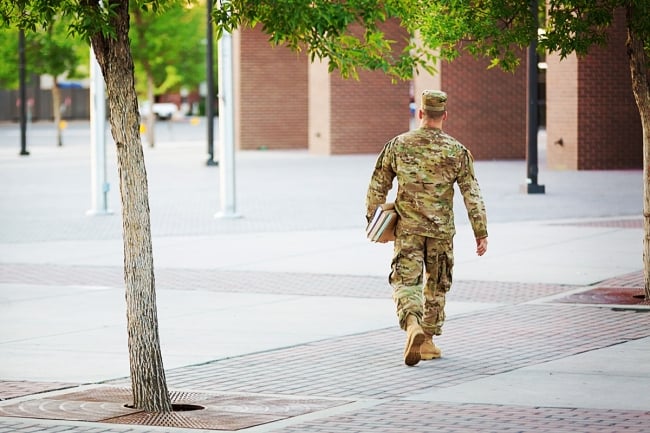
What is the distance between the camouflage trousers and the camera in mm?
9531

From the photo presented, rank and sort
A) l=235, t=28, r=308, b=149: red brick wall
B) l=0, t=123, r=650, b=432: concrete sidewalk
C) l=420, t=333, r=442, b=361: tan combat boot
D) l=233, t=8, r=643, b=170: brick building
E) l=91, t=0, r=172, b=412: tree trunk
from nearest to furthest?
l=91, t=0, r=172, b=412: tree trunk, l=0, t=123, r=650, b=432: concrete sidewalk, l=420, t=333, r=442, b=361: tan combat boot, l=233, t=8, r=643, b=170: brick building, l=235, t=28, r=308, b=149: red brick wall

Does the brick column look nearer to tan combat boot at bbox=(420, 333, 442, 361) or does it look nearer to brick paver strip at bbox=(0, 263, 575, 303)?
brick paver strip at bbox=(0, 263, 575, 303)

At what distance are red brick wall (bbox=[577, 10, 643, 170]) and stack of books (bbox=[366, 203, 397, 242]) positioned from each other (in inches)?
858

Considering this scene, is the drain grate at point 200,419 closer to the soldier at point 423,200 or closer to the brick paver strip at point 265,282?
the soldier at point 423,200

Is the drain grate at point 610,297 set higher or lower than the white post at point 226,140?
lower

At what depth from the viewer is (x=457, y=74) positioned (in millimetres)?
36844

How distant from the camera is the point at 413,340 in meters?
9.27

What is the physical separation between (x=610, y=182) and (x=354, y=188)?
492 cm

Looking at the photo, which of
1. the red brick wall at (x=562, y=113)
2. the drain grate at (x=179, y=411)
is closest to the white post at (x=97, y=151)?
the red brick wall at (x=562, y=113)

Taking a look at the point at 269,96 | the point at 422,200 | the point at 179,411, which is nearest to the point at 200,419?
the point at 179,411

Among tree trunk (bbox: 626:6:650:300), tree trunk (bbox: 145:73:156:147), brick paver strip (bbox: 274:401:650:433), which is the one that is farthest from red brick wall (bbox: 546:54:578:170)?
brick paver strip (bbox: 274:401:650:433)

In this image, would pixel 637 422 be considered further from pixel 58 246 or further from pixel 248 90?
pixel 248 90

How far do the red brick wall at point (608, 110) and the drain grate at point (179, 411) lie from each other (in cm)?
2339

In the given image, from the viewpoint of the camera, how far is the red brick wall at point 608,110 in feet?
102
